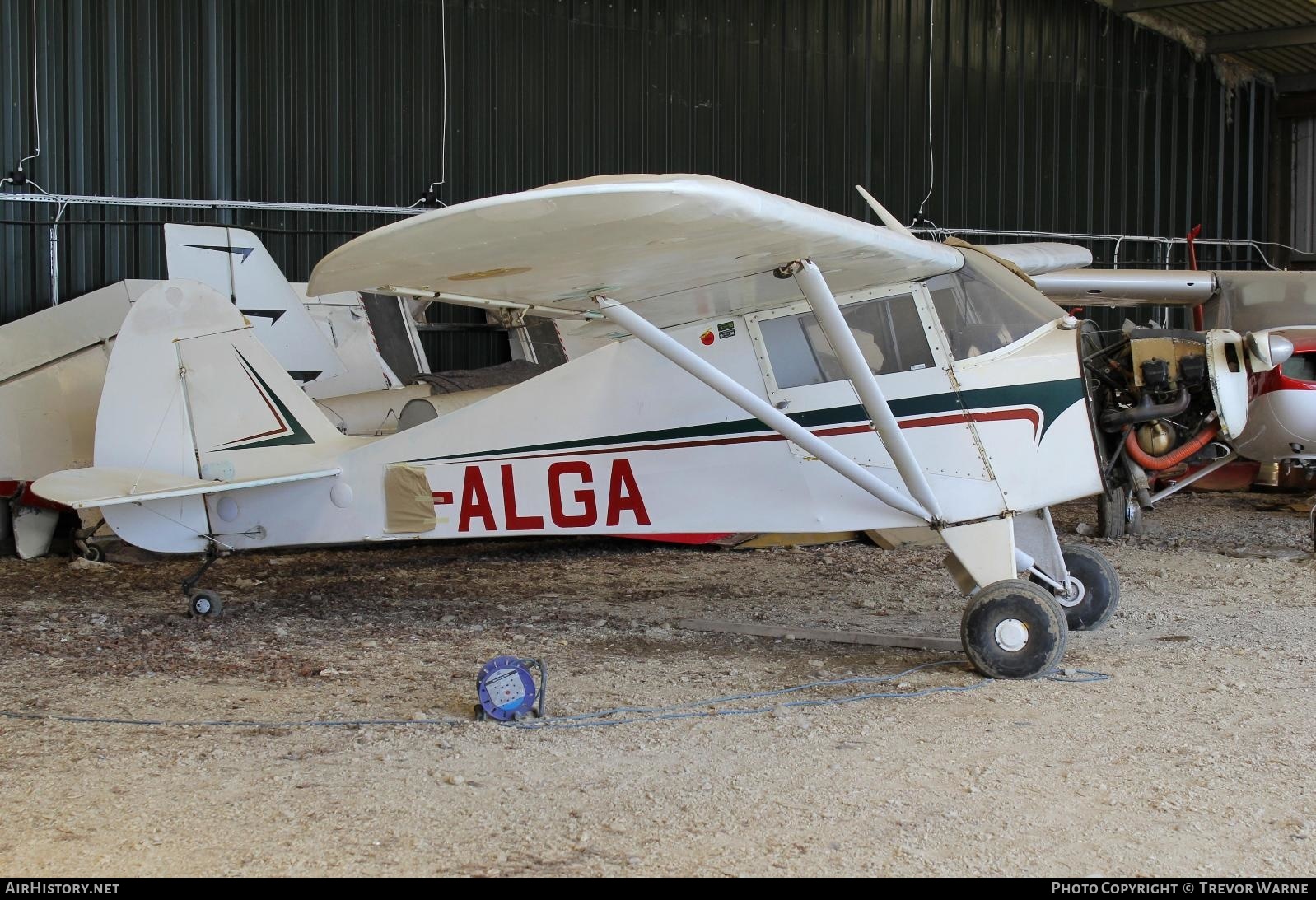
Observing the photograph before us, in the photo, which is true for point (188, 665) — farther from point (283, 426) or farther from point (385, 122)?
point (385, 122)

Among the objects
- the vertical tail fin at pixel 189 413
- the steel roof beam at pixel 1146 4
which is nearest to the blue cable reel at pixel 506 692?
the vertical tail fin at pixel 189 413

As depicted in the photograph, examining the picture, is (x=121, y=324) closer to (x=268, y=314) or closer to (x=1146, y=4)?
(x=268, y=314)

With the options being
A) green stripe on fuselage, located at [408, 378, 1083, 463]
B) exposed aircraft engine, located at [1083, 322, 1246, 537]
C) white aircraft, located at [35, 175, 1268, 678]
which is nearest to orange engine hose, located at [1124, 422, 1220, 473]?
exposed aircraft engine, located at [1083, 322, 1246, 537]

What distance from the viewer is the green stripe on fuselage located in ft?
18.4

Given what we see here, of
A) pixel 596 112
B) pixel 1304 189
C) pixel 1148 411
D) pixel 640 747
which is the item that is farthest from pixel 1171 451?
pixel 1304 189

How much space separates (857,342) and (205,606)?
4012 mm

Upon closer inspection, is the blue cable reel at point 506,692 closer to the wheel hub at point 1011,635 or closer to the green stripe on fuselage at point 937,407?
the green stripe on fuselage at point 937,407

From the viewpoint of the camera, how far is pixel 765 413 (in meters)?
5.51

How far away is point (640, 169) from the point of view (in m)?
13.9

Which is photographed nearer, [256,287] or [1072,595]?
[1072,595]

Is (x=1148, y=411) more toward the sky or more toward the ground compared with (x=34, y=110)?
more toward the ground

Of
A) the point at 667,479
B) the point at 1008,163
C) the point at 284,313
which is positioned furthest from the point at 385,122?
the point at 1008,163

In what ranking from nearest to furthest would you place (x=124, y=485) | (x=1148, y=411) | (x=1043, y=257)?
(x=1148, y=411)
(x=124, y=485)
(x=1043, y=257)
